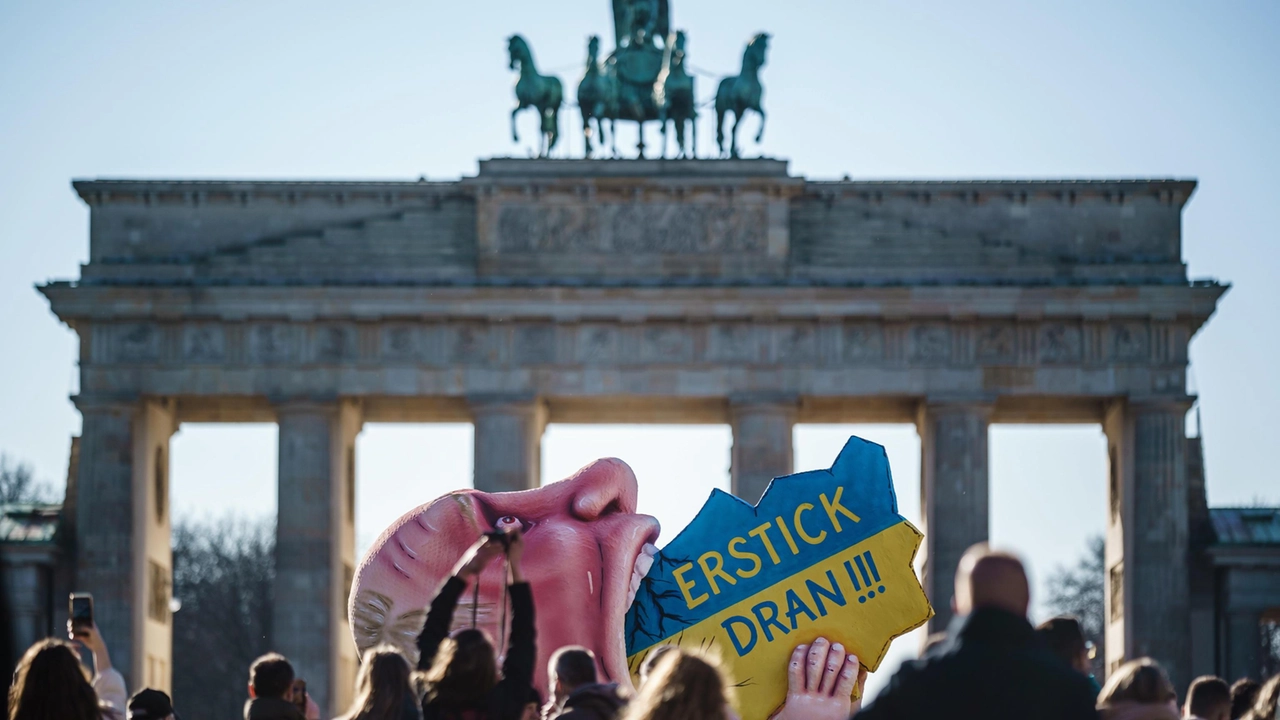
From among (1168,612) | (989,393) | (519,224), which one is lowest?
(1168,612)

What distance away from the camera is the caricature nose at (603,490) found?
44.6 feet

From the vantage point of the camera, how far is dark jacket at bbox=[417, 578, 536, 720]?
33.9ft

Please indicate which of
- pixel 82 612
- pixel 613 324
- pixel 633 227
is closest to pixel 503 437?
pixel 613 324

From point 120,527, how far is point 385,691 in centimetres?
4280

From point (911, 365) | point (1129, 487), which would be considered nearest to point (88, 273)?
point (911, 365)

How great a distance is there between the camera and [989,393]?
52.9m

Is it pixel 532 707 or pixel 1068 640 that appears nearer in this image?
pixel 532 707

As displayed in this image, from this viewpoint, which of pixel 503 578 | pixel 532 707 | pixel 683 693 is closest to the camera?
pixel 683 693

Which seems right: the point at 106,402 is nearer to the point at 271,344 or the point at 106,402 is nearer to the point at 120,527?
the point at 120,527

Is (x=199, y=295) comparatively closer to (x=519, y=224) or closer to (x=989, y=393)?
(x=519, y=224)

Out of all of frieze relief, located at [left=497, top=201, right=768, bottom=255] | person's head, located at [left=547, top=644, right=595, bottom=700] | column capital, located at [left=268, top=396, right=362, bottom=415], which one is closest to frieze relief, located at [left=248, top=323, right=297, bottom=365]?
column capital, located at [left=268, top=396, right=362, bottom=415]

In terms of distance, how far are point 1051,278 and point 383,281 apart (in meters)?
14.6

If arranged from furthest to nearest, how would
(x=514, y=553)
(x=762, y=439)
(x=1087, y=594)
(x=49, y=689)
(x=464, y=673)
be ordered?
(x=1087, y=594), (x=762, y=439), (x=514, y=553), (x=464, y=673), (x=49, y=689)

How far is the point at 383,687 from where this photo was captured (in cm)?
1075
